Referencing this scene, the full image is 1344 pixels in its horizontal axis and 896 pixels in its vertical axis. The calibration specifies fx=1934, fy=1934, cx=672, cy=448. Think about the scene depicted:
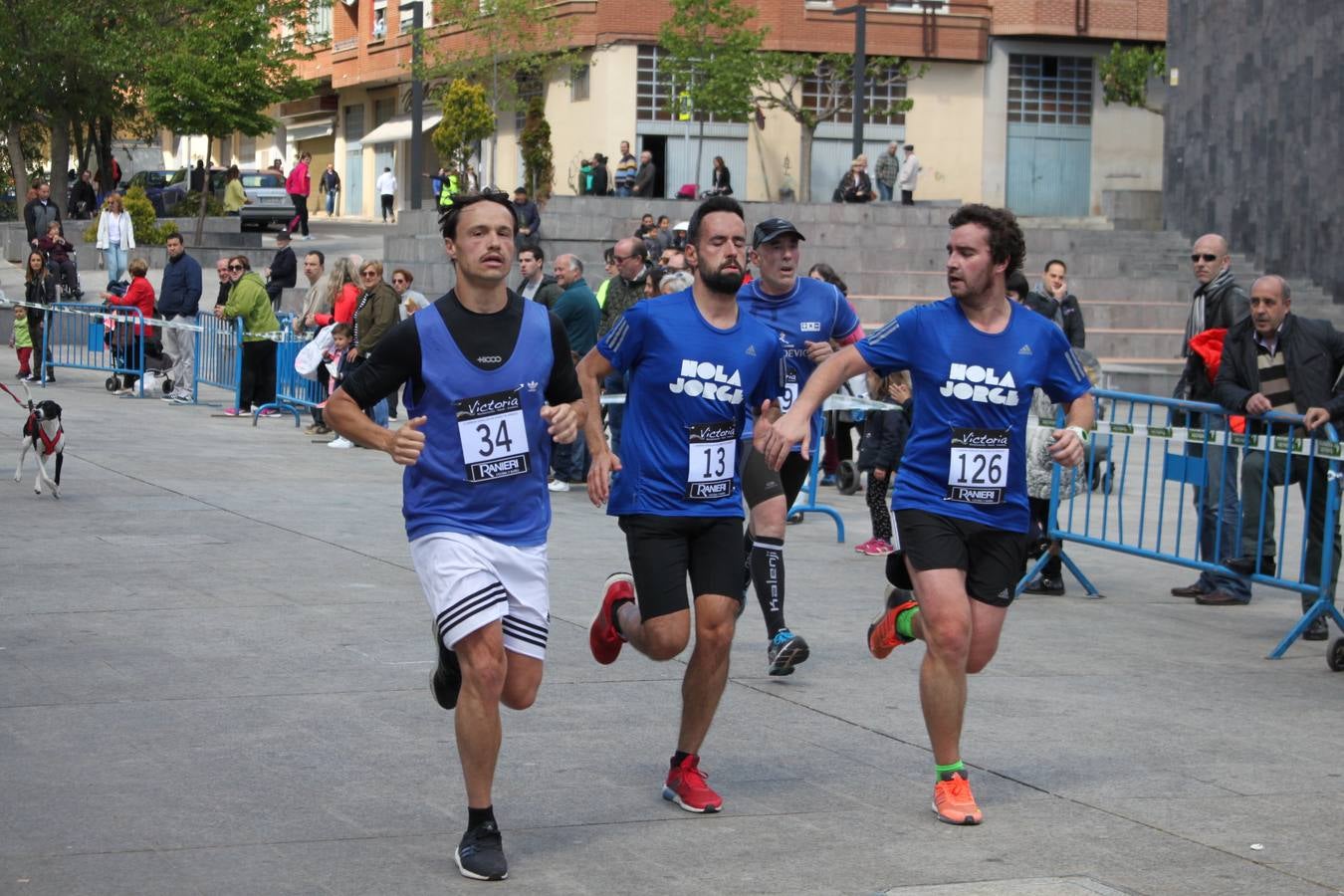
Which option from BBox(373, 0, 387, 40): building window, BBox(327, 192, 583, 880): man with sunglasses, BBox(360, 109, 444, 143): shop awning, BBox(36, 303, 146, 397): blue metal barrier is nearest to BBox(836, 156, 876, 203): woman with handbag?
BBox(36, 303, 146, 397): blue metal barrier

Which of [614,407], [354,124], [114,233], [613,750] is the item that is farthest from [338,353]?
[354,124]

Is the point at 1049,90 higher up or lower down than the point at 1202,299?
higher up

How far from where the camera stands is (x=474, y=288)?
5.36 metres

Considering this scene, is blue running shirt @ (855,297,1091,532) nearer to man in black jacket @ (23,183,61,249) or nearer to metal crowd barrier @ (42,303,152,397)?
metal crowd barrier @ (42,303,152,397)

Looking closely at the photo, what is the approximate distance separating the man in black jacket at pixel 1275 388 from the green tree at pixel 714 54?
A: 32058 millimetres

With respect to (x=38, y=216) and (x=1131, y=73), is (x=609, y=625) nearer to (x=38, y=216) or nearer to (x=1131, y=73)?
(x=38, y=216)

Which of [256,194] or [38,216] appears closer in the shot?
[38,216]

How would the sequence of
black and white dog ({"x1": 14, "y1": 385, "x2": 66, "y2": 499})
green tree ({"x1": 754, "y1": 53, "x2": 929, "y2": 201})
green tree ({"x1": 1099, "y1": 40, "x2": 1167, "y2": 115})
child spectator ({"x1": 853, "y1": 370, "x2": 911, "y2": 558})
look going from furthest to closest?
1. green tree ({"x1": 1099, "y1": 40, "x2": 1167, "y2": 115})
2. green tree ({"x1": 754, "y1": 53, "x2": 929, "y2": 201})
3. black and white dog ({"x1": 14, "y1": 385, "x2": 66, "y2": 499})
4. child spectator ({"x1": 853, "y1": 370, "x2": 911, "y2": 558})

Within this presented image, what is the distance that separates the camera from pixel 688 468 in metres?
6.04

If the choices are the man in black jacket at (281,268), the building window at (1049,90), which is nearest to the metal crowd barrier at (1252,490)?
the man in black jacket at (281,268)

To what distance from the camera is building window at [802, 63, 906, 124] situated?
4688 cm

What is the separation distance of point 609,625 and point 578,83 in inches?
1654

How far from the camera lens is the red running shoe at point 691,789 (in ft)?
18.9

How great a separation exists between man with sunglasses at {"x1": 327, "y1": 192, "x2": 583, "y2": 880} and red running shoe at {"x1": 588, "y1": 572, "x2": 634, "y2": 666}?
938 millimetres
